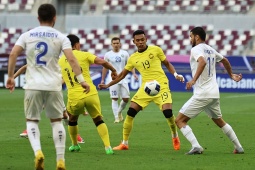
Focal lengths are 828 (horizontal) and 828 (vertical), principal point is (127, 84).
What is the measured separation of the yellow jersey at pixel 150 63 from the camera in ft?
47.3

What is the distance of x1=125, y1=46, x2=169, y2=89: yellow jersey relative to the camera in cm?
1441

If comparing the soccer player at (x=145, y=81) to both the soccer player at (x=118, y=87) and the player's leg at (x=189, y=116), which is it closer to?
the player's leg at (x=189, y=116)

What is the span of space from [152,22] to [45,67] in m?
33.9

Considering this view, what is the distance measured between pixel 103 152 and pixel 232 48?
29.8 m

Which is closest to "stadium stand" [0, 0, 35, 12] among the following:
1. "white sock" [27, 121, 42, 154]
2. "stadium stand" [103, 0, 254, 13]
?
"stadium stand" [103, 0, 254, 13]

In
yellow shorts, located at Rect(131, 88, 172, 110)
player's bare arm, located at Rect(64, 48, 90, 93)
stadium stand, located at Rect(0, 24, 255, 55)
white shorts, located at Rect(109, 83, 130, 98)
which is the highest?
player's bare arm, located at Rect(64, 48, 90, 93)

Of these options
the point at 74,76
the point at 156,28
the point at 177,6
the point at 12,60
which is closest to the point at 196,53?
the point at 74,76

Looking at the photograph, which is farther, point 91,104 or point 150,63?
point 150,63

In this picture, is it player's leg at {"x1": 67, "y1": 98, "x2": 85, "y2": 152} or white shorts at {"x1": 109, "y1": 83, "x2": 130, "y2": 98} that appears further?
white shorts at {"x1": 109, "y1": 83, "x2": 130, "y2": 98}

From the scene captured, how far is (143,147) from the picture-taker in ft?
47.8

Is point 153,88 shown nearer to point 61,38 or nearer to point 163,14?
point 61,38

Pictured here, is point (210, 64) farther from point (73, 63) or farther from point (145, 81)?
point (73, 63)

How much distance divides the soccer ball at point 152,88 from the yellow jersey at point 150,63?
140 millimetres

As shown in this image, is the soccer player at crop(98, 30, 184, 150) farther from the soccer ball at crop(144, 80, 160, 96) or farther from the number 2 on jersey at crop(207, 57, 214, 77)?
the number 2 on jersey at crop(207, 57, 214, 77)
